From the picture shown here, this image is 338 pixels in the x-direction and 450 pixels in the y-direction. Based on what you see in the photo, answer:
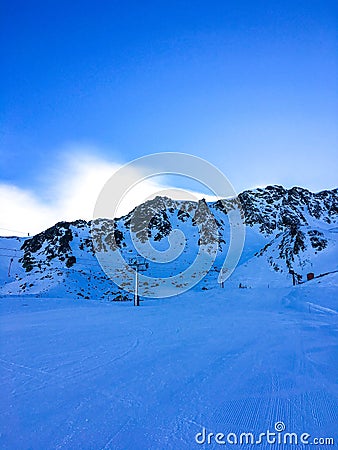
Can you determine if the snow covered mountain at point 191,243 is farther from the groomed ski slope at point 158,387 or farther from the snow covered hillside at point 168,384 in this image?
the groomed ski slope at point 158,387

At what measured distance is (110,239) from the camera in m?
69.0

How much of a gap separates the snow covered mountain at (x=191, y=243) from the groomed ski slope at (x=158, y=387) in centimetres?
2678

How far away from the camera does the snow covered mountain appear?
35969mm

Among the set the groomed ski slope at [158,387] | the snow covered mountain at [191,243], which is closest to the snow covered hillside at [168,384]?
the groomed ski slope at [158,387]

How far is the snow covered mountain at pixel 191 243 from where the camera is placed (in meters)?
36.0

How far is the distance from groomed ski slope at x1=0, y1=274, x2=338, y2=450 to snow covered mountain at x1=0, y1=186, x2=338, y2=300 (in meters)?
26.8

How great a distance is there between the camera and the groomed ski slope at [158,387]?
9.46ft

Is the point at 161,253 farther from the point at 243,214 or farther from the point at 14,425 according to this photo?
the point at 14,425

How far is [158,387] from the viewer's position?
4059 mm

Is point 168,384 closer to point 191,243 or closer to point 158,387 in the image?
point 158,387

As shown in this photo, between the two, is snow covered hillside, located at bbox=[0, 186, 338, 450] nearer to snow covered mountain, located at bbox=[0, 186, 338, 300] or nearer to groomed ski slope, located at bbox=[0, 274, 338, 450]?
groomed ski slope, located at bbox=[0, 274, 338, 450]

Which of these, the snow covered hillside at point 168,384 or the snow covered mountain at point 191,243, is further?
the snow covered mountain at point 191,243

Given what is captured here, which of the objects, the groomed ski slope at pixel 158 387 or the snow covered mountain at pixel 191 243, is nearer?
the groomed ski slope at pixel 158 387

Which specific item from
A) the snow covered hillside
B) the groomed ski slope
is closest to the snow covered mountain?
the snow covered hillside
